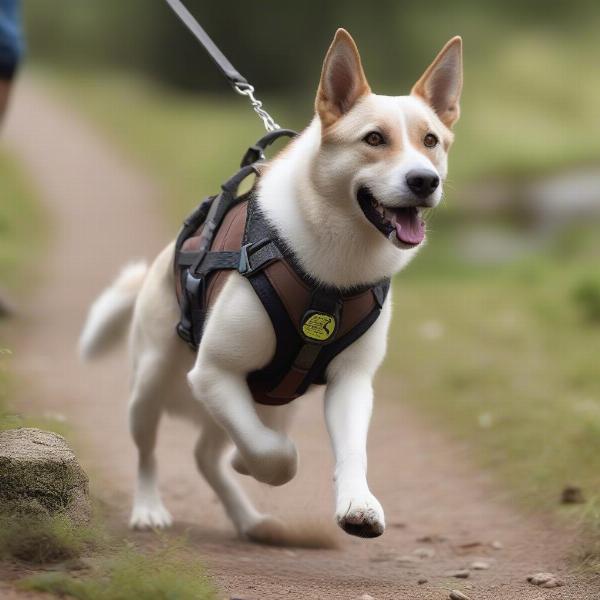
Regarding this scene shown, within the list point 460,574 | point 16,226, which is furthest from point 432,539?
point 16,226

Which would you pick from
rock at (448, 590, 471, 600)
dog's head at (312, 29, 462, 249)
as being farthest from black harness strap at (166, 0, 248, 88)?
rock at (448, 590, 471, 600)

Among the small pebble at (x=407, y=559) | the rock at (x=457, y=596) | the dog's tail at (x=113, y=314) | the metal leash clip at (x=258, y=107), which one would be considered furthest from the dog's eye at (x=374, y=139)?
the dog's tail at (x=113, y=314)

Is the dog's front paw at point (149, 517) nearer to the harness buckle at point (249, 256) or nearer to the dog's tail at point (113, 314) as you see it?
the dog's tail at point (113, 314)

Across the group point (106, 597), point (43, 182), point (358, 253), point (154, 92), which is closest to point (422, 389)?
point (358, 253)

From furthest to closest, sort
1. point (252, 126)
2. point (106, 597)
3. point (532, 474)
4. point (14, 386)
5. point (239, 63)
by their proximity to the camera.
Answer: point (239, 63) → point (252, 126) → point (14, 386) → point (532, 474) → point (106, 597)

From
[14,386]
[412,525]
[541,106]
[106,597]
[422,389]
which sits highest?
[541,106]

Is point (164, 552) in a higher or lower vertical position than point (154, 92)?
lower

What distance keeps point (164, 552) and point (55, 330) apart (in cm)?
492

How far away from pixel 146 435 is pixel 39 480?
1.23 m

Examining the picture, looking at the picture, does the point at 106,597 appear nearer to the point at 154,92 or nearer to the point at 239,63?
the point at 239,63

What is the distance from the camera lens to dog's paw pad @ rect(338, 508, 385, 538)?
346cm

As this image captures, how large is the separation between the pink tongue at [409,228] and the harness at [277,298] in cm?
32

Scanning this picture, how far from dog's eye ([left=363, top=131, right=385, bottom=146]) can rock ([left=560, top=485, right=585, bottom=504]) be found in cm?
220

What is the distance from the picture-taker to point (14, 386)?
20.0 ft
